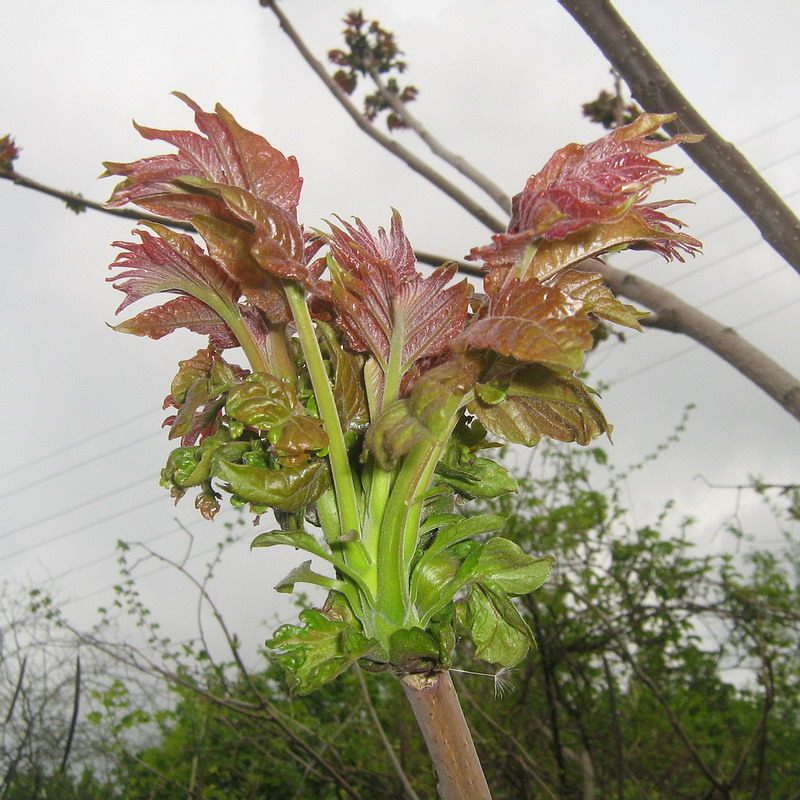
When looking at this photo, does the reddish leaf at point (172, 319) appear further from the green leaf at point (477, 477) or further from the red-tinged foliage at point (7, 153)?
the red-tinged foliage at point (7, 153)

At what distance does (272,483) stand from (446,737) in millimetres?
177

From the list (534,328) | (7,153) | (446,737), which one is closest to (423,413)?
(534,328)

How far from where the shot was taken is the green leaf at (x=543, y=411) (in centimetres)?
43

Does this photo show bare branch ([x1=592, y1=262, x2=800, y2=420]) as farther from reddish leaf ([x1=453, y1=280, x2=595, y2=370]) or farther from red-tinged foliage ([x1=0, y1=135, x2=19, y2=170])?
red-tinged foliage ([x1=0, y1=135, x2=19, y2=170])

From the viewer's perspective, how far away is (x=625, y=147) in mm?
416

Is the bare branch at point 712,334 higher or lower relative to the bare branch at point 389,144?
lower

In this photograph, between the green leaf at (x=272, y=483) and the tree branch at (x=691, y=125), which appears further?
the tree branch at (x=691, y=125)

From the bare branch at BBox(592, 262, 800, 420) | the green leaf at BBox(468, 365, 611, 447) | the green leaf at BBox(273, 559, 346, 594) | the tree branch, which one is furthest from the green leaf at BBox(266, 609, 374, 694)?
the bare branch at BBox(592, 262, 800, 420)

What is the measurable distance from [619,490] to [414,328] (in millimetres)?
2773

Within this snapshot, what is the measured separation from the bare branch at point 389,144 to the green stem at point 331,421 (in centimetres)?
123

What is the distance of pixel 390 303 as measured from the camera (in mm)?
427

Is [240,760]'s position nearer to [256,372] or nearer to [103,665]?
[103,665]

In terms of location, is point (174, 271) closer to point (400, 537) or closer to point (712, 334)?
point (400, 537)

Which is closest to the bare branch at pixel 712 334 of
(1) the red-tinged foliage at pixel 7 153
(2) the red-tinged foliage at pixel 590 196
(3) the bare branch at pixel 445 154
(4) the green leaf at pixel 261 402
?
(3) the bare branch at pixel 445 154
